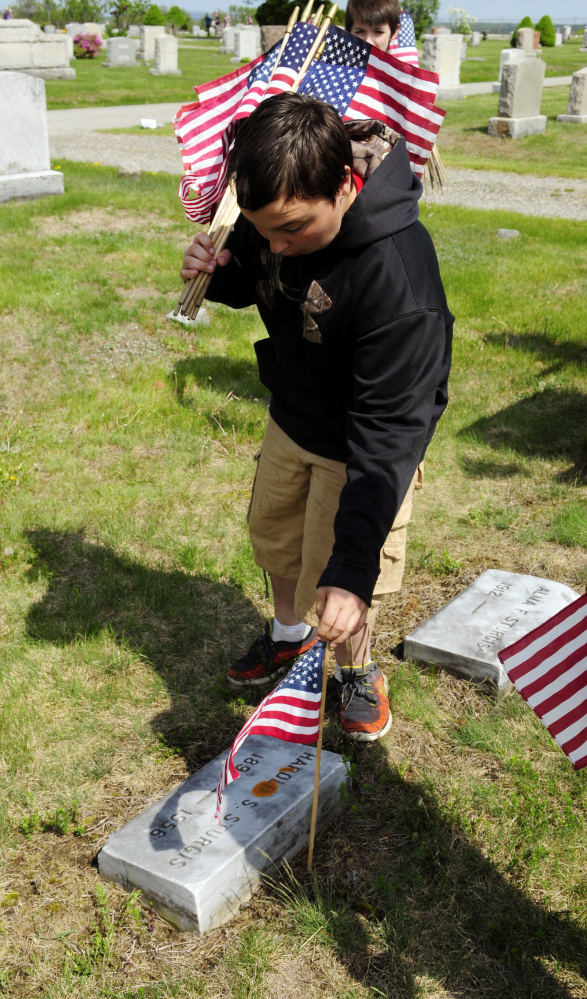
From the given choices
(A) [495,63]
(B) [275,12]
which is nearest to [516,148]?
(B) [275,12]

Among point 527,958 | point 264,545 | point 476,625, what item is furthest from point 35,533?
point 527,958

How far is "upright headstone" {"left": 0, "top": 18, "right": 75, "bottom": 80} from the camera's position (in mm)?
22747

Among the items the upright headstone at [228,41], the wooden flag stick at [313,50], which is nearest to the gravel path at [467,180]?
the wooden flag stick at [313,50]

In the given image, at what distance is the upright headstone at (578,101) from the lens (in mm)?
17984

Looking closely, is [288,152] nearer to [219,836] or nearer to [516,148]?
[219,836]

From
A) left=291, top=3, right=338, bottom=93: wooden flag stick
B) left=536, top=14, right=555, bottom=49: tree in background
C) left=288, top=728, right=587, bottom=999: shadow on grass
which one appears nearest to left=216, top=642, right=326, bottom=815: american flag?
left=288, top=728, right=587, bottom=999: shadow on grass

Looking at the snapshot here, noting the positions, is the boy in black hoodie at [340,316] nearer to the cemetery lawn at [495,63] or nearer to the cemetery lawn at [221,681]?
the cemetery lawn at [221,681]

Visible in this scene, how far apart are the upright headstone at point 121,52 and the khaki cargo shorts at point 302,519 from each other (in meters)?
34.2

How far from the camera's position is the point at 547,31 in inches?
1762

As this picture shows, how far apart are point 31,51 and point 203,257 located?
2563 cm

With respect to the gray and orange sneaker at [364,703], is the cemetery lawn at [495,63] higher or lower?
higher

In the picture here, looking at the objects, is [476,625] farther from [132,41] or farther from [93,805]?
[132,41]

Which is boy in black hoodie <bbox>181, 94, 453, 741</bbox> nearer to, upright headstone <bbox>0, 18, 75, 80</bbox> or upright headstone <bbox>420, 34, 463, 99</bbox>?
upright headstone <bbox>420, 34, 463, 99</bbox>

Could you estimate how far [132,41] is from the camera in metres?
32.4
